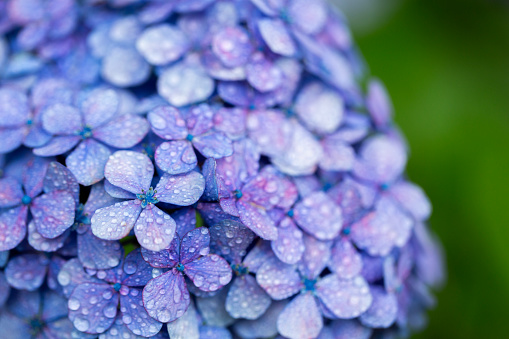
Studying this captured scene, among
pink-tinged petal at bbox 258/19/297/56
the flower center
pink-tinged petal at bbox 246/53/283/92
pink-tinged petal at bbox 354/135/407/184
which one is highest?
pink-tinged petal at bbox 258/19/297/56

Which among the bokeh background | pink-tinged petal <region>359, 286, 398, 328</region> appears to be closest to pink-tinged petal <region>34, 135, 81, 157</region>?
pink-tinged petal <region>359, 286, 398, 328</region>

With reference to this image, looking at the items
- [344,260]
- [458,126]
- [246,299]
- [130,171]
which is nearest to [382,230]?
[344,260]

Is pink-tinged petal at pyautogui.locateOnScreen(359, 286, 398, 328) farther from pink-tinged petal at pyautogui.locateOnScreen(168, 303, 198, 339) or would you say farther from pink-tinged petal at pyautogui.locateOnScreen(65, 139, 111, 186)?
pink-tinged petal at pyautogui.locateOnScreen(65, 139, 111, 186)

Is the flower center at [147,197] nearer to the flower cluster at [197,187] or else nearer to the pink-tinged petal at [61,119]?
the flower cluster at [197,187]

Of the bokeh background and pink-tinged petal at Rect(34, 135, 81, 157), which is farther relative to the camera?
the bokeh background

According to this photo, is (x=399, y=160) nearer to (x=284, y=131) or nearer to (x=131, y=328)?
(x=284, y=131)

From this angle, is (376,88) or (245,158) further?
(376,88)

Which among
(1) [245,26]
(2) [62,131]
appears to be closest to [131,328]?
(2) [62,131]
